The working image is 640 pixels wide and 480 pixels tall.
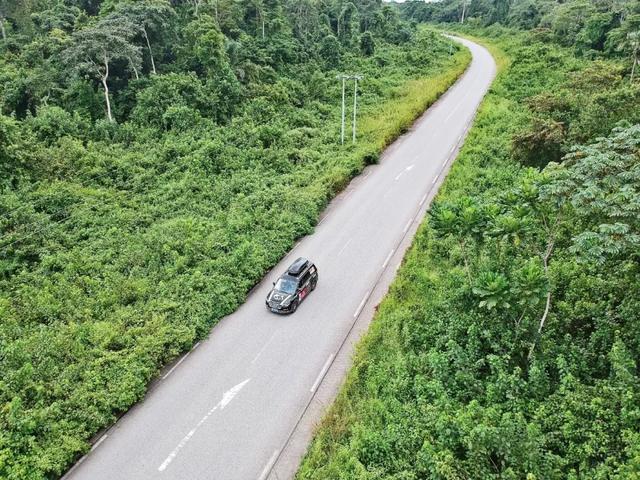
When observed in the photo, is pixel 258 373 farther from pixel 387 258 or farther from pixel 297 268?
pixel 387 258

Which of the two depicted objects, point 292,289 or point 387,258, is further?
point 387,258

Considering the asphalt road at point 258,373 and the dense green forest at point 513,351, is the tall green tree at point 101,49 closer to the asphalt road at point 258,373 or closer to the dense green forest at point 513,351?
the asphalt road at point 258,373

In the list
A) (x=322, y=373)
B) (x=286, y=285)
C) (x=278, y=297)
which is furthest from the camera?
(x=286, y=285)

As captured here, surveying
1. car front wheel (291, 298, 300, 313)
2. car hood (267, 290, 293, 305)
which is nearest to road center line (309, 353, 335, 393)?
car front wheel (291, 298, 300, 313)

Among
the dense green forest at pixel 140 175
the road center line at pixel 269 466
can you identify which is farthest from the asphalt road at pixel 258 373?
the dense green forest at pixel 140 175

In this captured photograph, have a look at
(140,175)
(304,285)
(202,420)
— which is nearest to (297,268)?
(304,285)

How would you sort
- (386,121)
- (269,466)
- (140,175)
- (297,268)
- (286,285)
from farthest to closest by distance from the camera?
(386,121) < (140,175) < (297,268) < (286,285) < (269,466)

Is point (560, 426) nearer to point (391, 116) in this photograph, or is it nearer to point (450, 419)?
point (450, 419)
